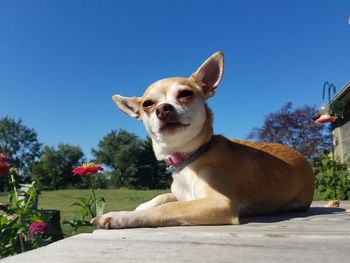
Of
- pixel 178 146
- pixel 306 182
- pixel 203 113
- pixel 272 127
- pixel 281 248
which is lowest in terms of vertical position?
pixel 281 248

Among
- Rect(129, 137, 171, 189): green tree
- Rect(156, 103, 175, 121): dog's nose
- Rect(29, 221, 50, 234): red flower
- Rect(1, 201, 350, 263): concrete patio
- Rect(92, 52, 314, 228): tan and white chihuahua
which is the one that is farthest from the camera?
Rect(129, 137, 171, 189): green tree

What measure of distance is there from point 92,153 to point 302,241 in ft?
250

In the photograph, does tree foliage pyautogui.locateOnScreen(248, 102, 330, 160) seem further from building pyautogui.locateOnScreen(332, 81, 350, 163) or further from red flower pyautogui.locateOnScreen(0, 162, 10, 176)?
red flower pyautogui.locateOnScreen(0, 162, 10, 176)

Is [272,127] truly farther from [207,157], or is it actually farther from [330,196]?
[207,157]

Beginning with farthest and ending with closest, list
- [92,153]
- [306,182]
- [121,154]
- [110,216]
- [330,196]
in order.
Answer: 1. [92,153]
2. [121,154]
3. [330,196]
4. [306,182]
5. [110,216]

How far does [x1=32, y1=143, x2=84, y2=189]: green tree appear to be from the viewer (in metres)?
60.8

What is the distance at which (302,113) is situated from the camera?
93.1 feet

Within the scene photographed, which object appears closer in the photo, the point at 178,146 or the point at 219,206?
the point at 219,206

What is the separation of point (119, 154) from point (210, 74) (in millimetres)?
67598

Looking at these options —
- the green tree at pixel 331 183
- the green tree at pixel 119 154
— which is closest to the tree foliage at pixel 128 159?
the green tree at pixel 119 154

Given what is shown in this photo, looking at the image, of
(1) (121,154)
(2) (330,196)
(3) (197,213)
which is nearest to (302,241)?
(3) (197,213)

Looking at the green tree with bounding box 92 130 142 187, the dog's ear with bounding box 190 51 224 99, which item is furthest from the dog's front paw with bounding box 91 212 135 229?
the green tree with bounding box 92 130 142 187

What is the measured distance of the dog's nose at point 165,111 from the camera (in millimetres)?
2604

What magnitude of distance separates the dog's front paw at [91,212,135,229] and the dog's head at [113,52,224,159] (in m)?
0.77
